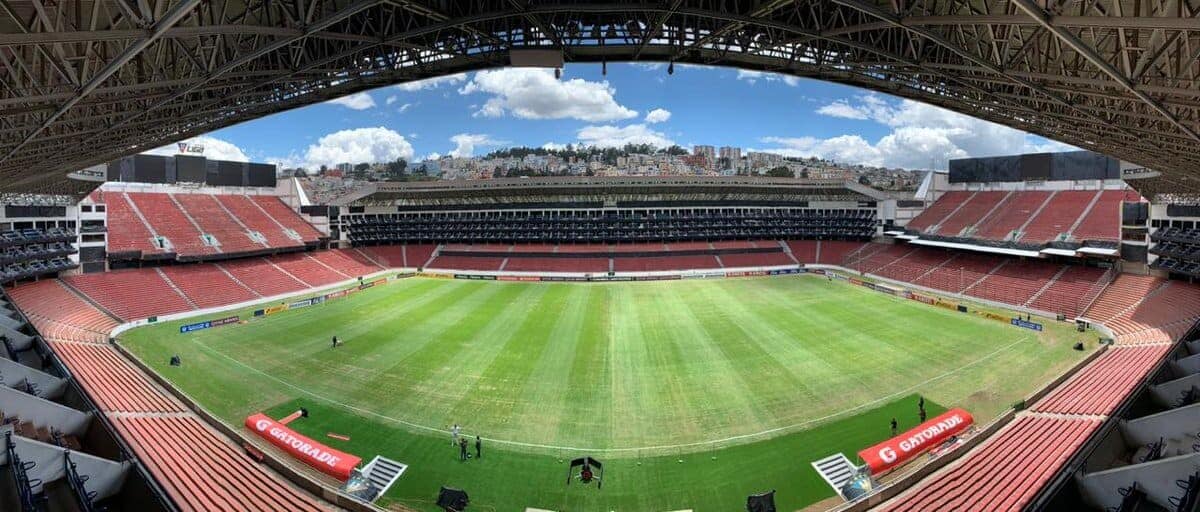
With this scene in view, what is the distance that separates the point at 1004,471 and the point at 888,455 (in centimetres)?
269

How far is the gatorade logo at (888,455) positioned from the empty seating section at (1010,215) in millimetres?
44042

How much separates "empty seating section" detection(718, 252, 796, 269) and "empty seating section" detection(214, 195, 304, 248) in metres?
48.6

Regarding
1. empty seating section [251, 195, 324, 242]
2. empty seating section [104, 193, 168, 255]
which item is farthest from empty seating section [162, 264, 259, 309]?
empty seating section [251, 195, 324, 242]

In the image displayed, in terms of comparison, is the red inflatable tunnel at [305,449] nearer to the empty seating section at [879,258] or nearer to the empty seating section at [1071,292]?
the empty seating section at [1071,292]

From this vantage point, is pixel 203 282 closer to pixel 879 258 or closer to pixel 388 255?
pixel 388 255

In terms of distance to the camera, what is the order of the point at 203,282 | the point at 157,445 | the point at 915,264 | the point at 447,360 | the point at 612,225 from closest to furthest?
the point at 157,445
the point at 447,360
the point at 203,282
the point at 915,264
the point at 612,225

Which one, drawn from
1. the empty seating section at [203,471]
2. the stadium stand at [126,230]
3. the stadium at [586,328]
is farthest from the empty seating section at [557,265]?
the empty seating section at [203,471]

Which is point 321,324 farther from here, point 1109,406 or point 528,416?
point 1109,406

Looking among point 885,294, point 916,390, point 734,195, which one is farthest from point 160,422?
point 734,195

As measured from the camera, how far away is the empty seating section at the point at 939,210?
5706cm

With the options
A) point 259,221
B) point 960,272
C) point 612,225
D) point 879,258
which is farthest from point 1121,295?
point 259,221

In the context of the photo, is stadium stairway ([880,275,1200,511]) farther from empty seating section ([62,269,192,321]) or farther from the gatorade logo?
empty seating section ([62,269,192,321])

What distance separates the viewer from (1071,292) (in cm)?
3678

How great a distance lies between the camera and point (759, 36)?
15344 mm
